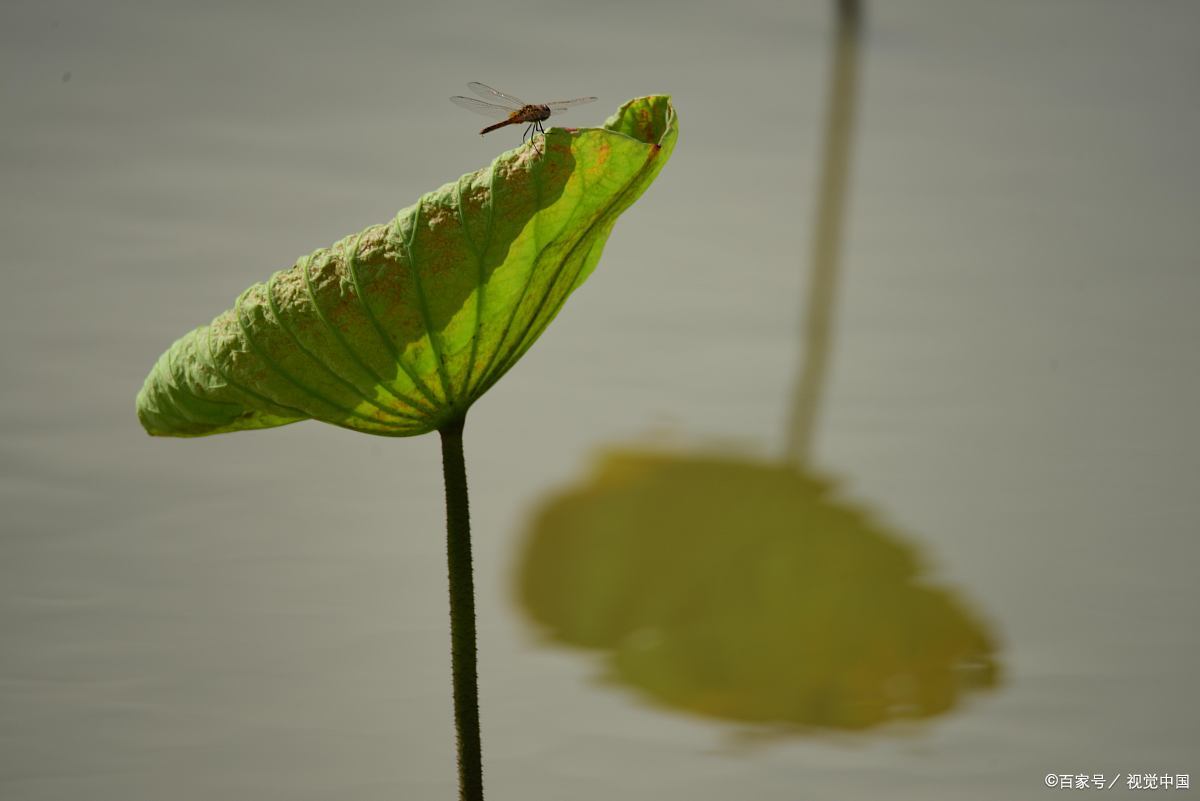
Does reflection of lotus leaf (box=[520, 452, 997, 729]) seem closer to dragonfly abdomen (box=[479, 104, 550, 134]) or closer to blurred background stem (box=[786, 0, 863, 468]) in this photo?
blurred background stem (box=[786, 0, 863, 468])

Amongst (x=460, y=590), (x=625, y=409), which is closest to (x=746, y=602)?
(x=625, y=409)

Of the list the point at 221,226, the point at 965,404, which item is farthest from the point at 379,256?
Answer: the point at 965,404

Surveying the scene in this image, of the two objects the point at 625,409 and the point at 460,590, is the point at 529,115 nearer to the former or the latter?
the point at 460,590

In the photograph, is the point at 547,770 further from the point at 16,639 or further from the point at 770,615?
the point at 16,639

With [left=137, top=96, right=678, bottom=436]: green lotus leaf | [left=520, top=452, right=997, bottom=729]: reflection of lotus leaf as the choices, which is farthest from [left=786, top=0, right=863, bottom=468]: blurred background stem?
[left=137, top=96, right=678, bottom=436]: green lotus leaf

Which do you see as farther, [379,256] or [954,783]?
[954,783]
